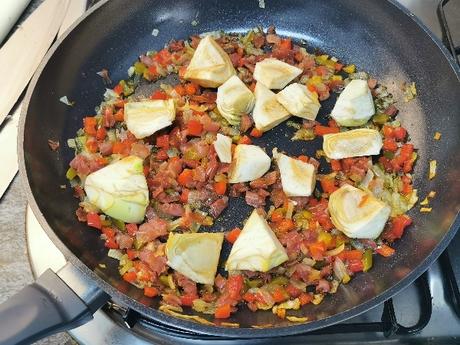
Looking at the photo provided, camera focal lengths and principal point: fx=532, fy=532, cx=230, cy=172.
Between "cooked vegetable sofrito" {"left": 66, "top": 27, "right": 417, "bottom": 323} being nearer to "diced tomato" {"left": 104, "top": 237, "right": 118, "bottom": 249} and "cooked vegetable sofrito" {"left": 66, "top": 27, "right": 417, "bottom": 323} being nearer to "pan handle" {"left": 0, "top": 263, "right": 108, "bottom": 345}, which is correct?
"diced tomato" {"left": 104, "top": 237, "right": 118, "bottom": 249}

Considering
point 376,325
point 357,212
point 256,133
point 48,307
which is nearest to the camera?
point 48,307

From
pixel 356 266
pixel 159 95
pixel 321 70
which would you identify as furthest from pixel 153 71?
pixel 356 266

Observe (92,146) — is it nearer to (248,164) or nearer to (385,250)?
(248,164)

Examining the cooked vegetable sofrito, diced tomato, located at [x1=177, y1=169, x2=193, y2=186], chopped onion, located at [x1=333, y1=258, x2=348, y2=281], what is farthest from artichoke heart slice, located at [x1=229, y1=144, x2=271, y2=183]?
chopped onion, located at [x1=333, y1=258, x2=348, y2=281]

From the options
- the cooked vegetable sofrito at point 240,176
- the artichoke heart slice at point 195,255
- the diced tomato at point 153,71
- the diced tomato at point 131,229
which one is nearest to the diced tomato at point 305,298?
the cooked vegetable sofrito at point 240,176

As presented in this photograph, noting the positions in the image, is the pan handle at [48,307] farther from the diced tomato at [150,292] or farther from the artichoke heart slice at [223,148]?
the artichoke heart slice at [223,148]
